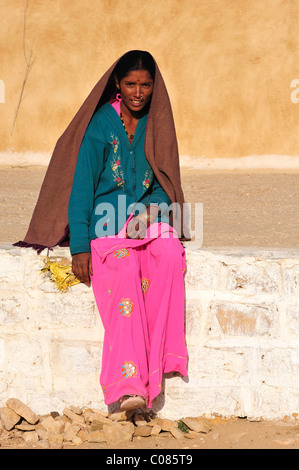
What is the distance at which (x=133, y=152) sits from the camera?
4.01 m

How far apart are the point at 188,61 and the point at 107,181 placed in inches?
232

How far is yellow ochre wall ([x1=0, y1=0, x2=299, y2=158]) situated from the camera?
9.45 metres

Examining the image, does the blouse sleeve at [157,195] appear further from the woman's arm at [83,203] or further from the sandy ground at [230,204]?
the sandy ground at [230,204]

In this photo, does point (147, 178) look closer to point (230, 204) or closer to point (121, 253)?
point (121, 253)

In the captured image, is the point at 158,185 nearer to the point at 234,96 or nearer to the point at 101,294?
the point at 101,294

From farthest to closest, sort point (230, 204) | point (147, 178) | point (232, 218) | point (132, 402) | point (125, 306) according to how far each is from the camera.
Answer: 1. point (230, 204)
2. point (232, 218)
3. point (147, 178)
4. point (125, 306)
5. point (132, 402)

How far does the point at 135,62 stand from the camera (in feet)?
12.8

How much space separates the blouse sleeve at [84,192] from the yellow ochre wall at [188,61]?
5.76 meters

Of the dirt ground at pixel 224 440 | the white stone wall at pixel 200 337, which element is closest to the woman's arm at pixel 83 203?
the white stone wall at pixel 200 337

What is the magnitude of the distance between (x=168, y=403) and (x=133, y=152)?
4.55 ft

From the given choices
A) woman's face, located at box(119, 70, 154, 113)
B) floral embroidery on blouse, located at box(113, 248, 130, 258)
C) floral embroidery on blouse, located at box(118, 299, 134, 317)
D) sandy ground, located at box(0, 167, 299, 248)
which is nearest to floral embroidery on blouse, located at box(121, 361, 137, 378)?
floral embroidery on blouse, located at box(118, 299, 134, 317)

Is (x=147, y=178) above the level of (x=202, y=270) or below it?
above

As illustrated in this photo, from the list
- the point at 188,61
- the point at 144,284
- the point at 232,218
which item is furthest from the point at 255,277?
the point at 188,61

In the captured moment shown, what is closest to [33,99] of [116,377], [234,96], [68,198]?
[234,96]
